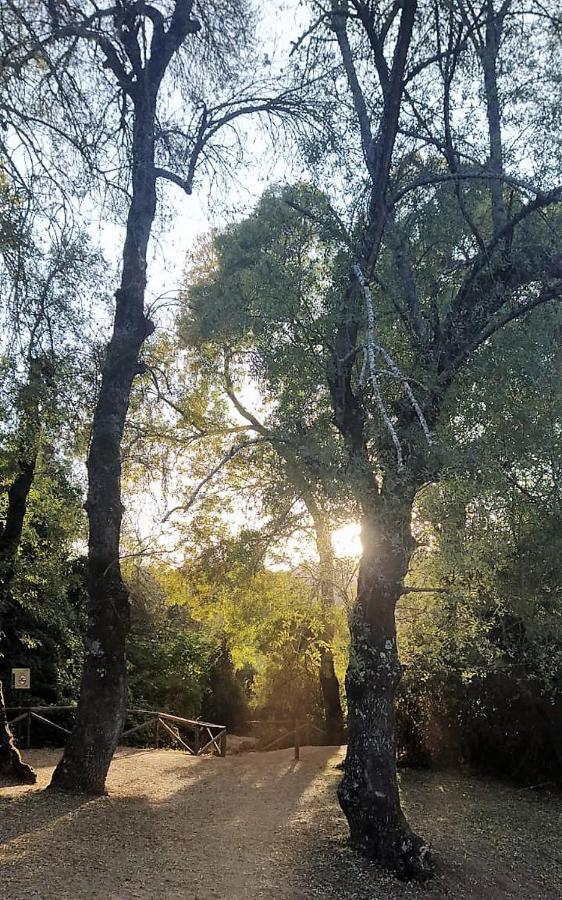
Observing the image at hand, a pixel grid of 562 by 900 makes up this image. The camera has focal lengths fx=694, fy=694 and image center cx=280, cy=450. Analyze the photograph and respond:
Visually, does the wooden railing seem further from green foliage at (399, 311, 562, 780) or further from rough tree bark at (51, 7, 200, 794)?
green foliage at (399, 311, 562, 780)

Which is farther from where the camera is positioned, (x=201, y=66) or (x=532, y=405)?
(x=201, y=66)

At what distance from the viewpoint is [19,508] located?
922 cm

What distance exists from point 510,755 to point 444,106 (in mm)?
9857

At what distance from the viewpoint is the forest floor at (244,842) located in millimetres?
5457

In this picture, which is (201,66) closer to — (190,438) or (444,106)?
(444,106)

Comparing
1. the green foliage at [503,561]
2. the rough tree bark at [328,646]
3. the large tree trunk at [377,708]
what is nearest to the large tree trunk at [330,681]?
the rough tree bark at [328,646]

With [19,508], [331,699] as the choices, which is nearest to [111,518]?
[19,508]

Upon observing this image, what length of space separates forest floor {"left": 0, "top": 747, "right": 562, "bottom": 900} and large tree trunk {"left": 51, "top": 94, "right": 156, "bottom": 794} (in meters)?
0.54

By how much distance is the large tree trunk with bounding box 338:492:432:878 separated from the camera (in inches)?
248

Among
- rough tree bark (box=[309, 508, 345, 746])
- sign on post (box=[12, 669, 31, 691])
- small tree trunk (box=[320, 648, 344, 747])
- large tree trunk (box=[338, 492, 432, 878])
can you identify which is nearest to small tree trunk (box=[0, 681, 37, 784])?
sign on post (box=[12, 669, 31, 691])

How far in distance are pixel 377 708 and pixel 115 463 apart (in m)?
3.96

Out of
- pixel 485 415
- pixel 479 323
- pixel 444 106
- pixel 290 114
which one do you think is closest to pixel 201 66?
pixel 290 114

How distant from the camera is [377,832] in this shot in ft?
21.0

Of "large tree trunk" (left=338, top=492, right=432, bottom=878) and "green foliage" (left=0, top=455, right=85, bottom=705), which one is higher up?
"green foliage" (left=0, top=455, right=85, bottom=705)
